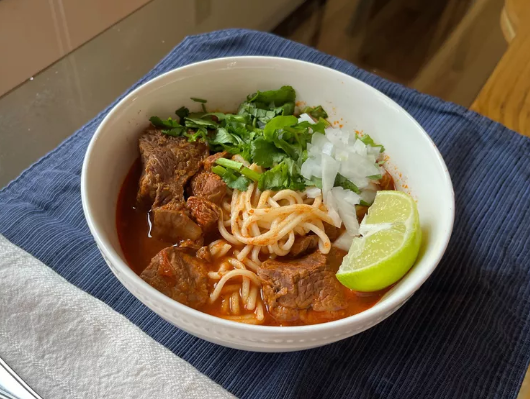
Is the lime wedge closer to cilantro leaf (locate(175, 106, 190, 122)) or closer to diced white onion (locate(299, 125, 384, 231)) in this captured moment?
diced white onion (locate(299, 125, 384, 231))

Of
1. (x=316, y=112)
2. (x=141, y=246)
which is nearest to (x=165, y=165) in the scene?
(x=141, y=246)

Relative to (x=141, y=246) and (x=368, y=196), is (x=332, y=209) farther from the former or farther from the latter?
(x=141, y=246)

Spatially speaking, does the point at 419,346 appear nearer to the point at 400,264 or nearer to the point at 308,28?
the point at 400,264

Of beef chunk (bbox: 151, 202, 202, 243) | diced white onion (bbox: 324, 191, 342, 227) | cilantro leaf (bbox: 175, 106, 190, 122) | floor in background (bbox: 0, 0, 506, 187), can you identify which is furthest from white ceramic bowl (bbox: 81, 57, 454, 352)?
floor in background (bbox: 0, 0, 506, 187)

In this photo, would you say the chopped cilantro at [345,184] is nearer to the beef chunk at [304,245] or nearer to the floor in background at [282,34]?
the beef chunk at [304,245]

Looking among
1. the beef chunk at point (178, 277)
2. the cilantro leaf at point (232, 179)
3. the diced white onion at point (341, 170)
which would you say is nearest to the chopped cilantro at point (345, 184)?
the diced white onion at point (341, 170)
